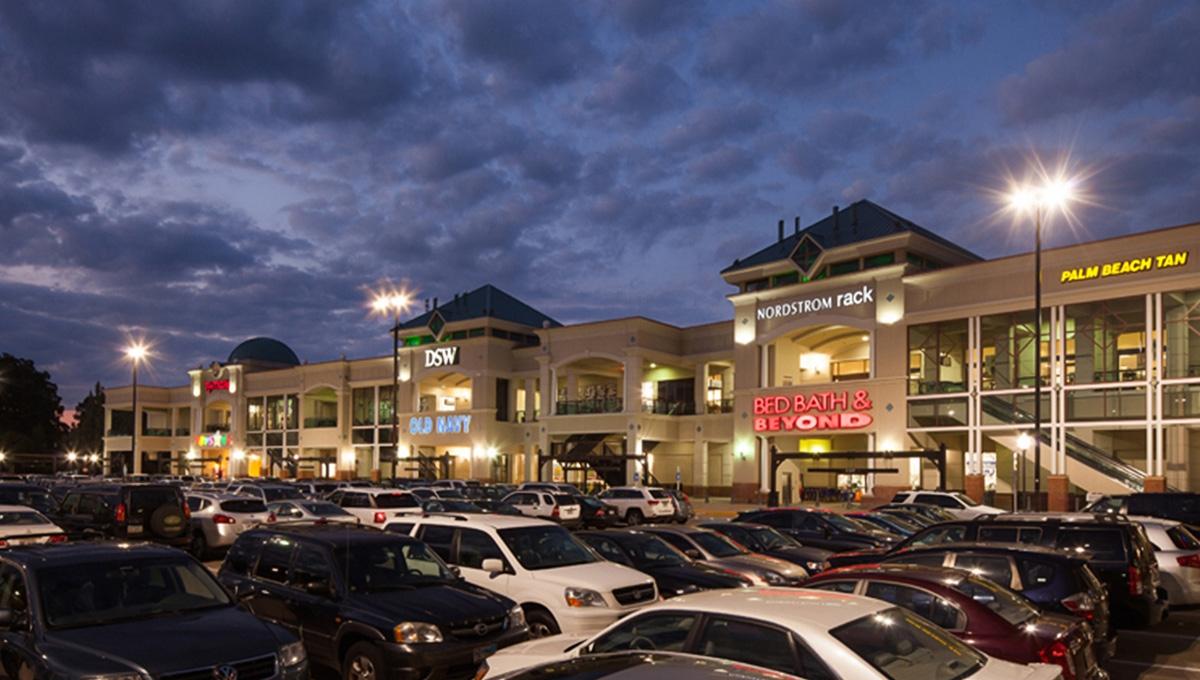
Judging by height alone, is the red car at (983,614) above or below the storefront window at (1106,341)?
below

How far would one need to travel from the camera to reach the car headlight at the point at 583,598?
11102 millimetres

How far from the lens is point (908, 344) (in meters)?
45.6

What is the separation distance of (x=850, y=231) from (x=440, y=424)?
3130cm

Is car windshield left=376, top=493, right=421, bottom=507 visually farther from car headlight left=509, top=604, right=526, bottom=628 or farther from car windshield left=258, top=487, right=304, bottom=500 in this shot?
car headlight left=509, top=604, right=526, bottom=628

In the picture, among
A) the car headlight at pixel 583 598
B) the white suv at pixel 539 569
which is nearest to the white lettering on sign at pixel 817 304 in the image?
the white suv at pixel 539 569

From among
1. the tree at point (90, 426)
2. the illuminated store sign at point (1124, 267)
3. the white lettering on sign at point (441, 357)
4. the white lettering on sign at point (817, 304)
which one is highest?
the illuminated store sign at point (1124, 267)

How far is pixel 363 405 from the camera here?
73.4m

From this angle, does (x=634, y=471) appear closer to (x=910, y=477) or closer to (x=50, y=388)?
(x=910, y=477)

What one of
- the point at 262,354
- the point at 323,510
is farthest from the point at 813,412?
the point at 262,354

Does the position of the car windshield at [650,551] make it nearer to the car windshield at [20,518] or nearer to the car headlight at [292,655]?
the car headlight at [292,655]

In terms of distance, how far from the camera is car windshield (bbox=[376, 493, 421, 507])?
2720 centimetres

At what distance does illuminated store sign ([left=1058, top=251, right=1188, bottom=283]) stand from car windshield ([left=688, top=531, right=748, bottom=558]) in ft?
97.6

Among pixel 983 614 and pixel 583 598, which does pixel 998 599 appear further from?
pixel 583 598

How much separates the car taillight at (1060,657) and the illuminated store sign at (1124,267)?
35.1 m
